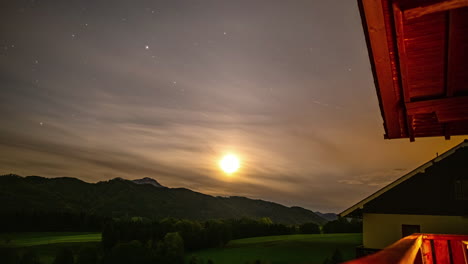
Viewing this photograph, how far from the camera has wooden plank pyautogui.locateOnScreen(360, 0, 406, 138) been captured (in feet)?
7.43

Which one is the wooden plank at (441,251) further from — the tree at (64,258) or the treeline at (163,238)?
the tree at (64,258)

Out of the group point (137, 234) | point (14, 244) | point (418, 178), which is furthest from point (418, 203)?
point (14, 244)

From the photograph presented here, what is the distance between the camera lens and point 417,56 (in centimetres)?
310

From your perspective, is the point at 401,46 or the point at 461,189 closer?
the point at 401,46

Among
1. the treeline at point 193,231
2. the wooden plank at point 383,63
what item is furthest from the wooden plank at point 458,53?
the treeline at point 193,231

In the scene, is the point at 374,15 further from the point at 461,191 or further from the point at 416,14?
the point at 461,191

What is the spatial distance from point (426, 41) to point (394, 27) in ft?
2.00

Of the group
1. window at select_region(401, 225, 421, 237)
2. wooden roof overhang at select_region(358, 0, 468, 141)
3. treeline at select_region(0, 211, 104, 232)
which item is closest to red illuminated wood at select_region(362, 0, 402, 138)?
wooden roof overhang at select_region(358, 0, 468, 141)

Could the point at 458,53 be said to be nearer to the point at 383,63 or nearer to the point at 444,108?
the point at 383,63

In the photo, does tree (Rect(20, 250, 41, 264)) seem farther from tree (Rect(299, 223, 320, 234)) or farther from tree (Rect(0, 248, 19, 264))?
tree (Rect(299, 223, 320, 234))

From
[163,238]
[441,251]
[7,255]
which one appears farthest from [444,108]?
[7,255]

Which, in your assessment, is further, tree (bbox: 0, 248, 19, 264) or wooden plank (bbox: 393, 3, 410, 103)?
tree (bbox: 0, 248, 19, 264)

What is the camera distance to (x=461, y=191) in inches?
578

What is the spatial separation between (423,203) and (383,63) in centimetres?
1530
